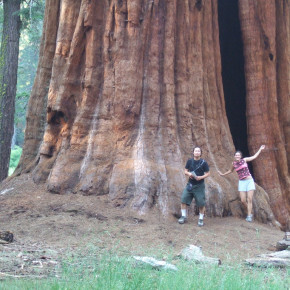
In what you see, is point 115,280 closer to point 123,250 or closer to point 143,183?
point 123,250

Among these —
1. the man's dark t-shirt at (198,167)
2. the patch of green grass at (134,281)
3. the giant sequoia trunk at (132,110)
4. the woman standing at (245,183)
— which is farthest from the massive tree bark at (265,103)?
the patch of green grass at (134,281)

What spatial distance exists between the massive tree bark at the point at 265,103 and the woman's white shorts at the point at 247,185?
2.25 meters

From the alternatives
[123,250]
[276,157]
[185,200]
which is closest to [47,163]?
[185,200]

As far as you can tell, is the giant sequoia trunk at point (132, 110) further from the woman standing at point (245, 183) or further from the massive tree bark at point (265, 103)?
the massive tree bark at point (265, 103)

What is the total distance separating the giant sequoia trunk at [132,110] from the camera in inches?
339

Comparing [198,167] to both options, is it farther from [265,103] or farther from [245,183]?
[265,103]

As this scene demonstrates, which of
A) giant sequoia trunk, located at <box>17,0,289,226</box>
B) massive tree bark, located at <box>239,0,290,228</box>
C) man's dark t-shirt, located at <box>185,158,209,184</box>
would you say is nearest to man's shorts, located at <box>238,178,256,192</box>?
giant sequoia trunk, located at <box>17,0,289,226</box>

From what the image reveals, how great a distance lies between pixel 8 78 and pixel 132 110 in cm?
704

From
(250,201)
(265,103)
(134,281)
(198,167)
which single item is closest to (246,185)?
(250,201)

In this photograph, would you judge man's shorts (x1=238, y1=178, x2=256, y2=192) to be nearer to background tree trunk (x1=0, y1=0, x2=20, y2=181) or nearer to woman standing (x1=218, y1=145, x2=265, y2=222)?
woman standing (x1=218, y1=145, x2=265, y2=222)

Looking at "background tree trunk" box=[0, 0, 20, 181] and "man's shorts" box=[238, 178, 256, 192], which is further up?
"background tree trunk" box=[0, 0, 20, 181]

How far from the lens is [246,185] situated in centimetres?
922

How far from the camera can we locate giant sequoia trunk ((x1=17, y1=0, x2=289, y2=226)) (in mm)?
8617

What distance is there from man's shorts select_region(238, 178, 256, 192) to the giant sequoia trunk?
0.77 feet
